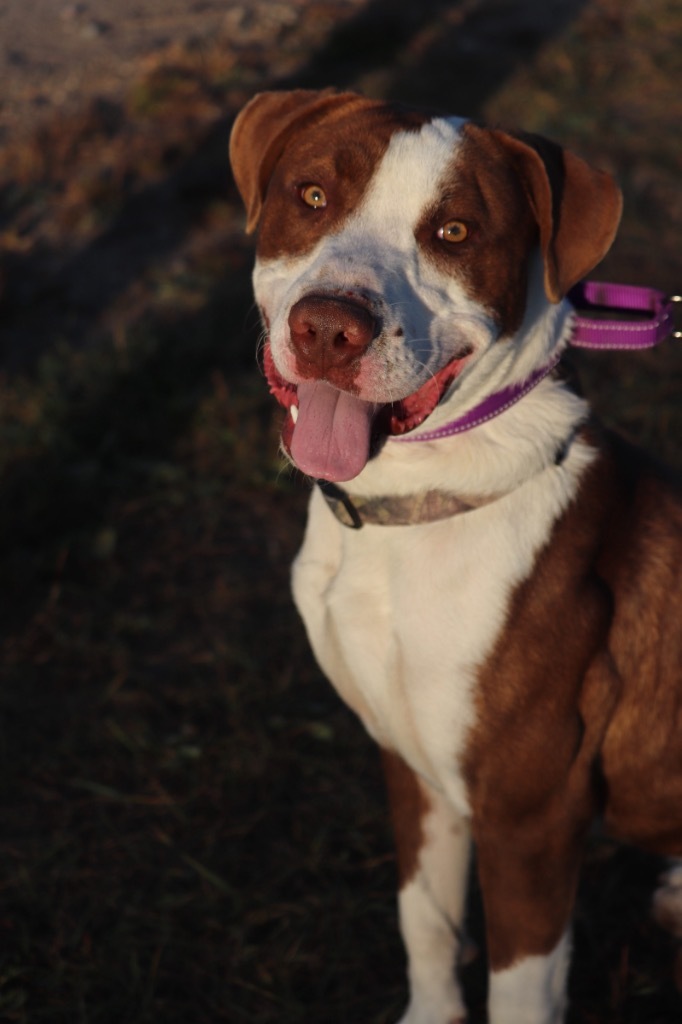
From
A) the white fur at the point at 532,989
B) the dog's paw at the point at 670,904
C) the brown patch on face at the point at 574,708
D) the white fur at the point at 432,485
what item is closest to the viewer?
the white fur at the point at 432,485

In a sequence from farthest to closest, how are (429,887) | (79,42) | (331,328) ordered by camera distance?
(79,42)
(429,887)
(331,328)

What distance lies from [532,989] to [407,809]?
56 cm

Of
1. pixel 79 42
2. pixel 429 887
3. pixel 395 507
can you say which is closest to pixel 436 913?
pixel 429 887

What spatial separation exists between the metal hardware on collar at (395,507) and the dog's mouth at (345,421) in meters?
0.19

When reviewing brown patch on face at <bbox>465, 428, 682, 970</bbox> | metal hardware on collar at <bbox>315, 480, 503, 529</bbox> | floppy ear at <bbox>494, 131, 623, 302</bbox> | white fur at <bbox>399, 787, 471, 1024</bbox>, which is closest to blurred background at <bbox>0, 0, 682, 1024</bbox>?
white fur at <bbox>399, 787, 471, 1024</bbox>

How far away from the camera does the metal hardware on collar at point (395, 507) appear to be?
270 cm

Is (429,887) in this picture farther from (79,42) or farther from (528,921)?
(79,42)

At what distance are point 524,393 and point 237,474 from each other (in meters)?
2.51

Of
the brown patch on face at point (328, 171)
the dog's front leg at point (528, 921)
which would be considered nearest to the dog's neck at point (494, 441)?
the brown patch on face at point (328, 171)

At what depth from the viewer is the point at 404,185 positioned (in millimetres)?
2584

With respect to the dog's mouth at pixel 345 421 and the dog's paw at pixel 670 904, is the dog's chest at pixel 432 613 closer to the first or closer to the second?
the dog's mouth at pixel 345 421

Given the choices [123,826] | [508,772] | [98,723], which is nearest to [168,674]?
[98,723]

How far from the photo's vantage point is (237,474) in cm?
511

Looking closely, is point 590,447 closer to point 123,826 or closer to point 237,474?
point 123,826
